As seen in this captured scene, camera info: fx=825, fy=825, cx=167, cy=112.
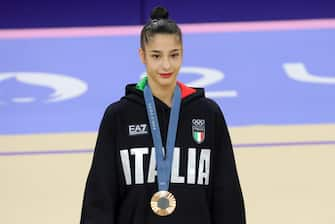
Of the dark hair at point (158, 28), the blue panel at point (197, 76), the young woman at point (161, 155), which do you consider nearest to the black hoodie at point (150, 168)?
the young woman at point (161, 155)

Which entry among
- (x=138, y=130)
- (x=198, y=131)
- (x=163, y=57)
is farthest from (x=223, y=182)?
(x=163, y=57)

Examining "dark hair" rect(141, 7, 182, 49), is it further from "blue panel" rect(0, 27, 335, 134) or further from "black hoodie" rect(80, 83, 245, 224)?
"blue panel" rect(0, 27, 335, 134)

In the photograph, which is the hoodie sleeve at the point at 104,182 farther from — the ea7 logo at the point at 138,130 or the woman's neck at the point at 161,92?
the woman's neck at the point at 161,92

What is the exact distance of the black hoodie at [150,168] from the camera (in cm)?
280

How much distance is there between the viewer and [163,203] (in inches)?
109

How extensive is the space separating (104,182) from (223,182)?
16.3 inches

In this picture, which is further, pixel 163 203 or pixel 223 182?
pixel 223 182

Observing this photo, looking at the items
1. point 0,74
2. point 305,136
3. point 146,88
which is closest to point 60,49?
point 0,74

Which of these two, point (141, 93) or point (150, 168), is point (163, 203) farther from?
point (141, 93)

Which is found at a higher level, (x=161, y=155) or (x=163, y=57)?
(x=163, y=57)

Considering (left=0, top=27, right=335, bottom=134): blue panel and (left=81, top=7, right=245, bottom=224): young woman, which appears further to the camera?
(left=0, top=27, right=335, bottom=134): blue panel

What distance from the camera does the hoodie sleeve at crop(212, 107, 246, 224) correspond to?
2.88 metres

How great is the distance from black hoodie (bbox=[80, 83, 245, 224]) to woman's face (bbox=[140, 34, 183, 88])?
3.4 inches

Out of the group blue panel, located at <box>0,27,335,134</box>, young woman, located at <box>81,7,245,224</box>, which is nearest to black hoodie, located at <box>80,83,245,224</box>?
young woman, located at <box>81,7,245,224</box>
